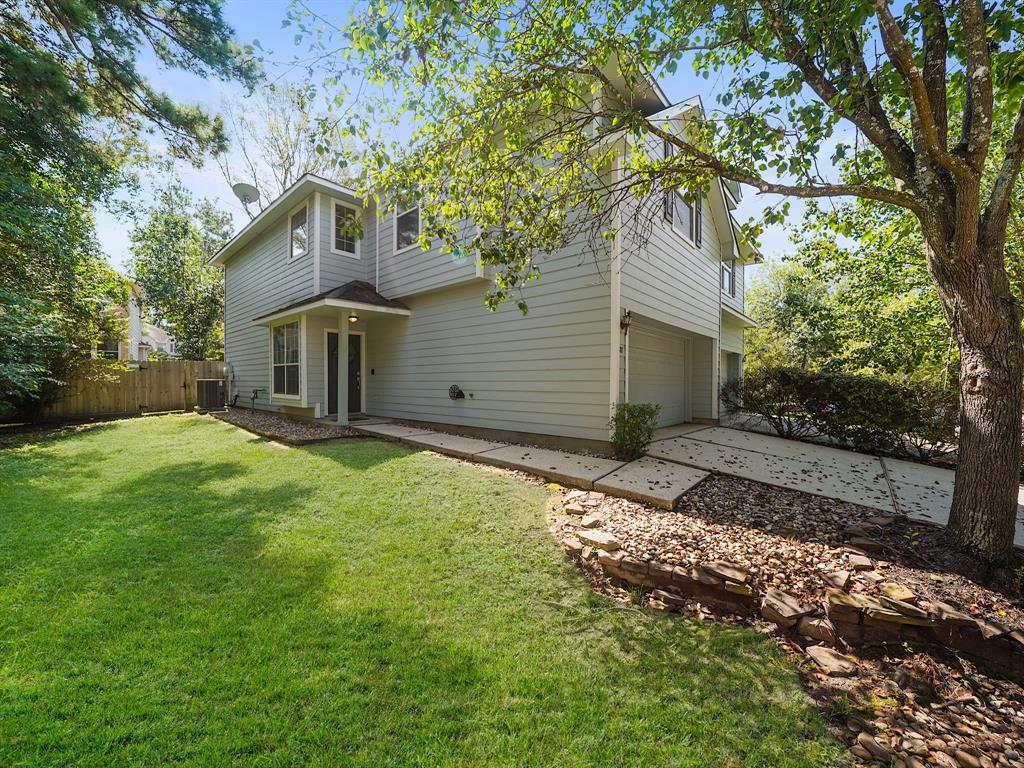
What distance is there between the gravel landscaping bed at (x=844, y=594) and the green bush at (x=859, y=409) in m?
3.60

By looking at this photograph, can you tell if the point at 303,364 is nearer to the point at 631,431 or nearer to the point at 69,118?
the point at 69,118

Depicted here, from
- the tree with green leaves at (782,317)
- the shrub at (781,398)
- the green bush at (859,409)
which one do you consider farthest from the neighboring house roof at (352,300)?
the tree with green leaves at (782,317)

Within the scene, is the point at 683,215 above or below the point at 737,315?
above

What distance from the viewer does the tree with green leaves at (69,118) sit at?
631 centimetres

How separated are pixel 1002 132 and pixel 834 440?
5.08 meters

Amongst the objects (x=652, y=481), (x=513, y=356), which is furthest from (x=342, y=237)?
(x=652, y=481)

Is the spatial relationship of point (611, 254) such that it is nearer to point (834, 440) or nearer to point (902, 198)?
point (902, 198)

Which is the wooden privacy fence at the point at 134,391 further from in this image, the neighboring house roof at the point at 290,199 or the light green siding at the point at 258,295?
the neighboring house roof at the point at 290,199

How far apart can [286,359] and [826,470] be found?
37.1 feet

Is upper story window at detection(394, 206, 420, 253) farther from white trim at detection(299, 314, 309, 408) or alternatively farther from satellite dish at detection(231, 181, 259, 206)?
satellite dish at detection(231, 181, 259, 206)

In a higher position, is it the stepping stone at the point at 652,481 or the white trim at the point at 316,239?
the white trim at the point at 316,239

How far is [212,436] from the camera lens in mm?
8336

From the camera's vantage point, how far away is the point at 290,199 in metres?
9.83

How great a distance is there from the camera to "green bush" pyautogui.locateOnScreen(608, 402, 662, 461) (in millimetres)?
5779
